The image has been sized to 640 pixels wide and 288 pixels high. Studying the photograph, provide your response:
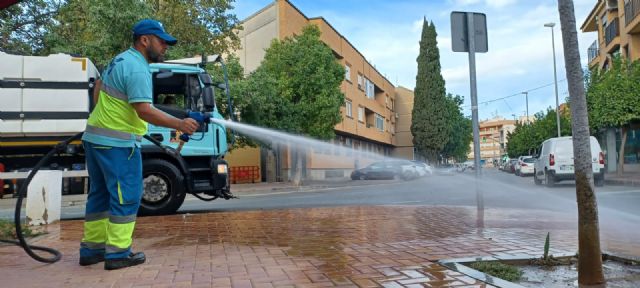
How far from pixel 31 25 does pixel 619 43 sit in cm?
3499

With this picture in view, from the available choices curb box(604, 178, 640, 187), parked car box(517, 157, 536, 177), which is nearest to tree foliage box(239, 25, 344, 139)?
curb box(604, 178, 640, 187)

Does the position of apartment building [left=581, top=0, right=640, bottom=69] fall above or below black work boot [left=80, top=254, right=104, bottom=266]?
above

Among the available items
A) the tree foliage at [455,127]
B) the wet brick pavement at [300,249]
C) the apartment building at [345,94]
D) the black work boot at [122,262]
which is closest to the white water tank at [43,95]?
the wet brick pavement at [300,249]

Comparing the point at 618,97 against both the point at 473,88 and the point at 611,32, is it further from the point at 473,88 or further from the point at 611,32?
the point at 473,88

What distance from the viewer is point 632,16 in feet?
101

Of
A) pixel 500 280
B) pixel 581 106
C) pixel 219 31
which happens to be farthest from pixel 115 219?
pixel 219 31

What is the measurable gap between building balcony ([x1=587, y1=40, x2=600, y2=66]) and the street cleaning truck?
143 feet

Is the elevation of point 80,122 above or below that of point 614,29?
below

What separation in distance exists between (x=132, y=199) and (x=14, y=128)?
17.3 feet

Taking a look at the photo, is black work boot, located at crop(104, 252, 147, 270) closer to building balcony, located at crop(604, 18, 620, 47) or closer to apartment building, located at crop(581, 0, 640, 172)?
apartment building, located at crop(581, 0, 640, 172)

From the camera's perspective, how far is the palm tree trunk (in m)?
3.78

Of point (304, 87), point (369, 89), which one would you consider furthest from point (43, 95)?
point (369, 89)

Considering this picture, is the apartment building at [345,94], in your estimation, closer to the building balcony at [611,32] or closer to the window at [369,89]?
the window at [369,89]

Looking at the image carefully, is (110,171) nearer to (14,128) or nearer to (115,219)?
(115,219)
